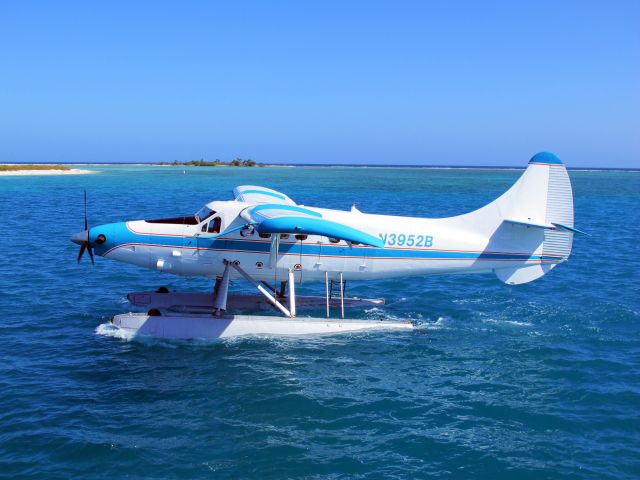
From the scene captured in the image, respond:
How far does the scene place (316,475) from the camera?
324 inches

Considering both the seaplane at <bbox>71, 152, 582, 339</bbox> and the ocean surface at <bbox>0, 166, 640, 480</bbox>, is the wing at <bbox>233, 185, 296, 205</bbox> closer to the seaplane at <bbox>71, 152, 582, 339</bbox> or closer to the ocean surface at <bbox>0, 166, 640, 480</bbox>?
the seaplane at <bbox>71, 152, 582, 339</bbox>

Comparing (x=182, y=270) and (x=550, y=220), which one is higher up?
(x=550, y=220)

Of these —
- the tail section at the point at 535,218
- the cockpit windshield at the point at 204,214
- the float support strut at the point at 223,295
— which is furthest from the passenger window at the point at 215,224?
the tail section at the point at 535,218

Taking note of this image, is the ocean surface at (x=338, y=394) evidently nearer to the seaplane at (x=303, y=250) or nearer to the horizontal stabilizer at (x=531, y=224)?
the seaplane at (x=303, y=250)

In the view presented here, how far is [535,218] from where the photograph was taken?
1606cm

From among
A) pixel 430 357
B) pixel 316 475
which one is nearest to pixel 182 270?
pixel 430 357

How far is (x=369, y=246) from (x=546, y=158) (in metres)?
6.11

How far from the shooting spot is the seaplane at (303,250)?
14.5 metres

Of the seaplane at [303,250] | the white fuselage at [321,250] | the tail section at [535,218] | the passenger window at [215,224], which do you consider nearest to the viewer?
the seaplane at [303,250]

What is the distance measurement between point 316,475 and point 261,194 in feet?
34.0

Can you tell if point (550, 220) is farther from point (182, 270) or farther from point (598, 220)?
point (598, 220)

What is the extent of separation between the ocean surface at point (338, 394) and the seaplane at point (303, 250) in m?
0.79

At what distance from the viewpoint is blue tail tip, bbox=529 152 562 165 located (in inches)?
632

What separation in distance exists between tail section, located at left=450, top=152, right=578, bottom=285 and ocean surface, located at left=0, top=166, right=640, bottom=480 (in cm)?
191
